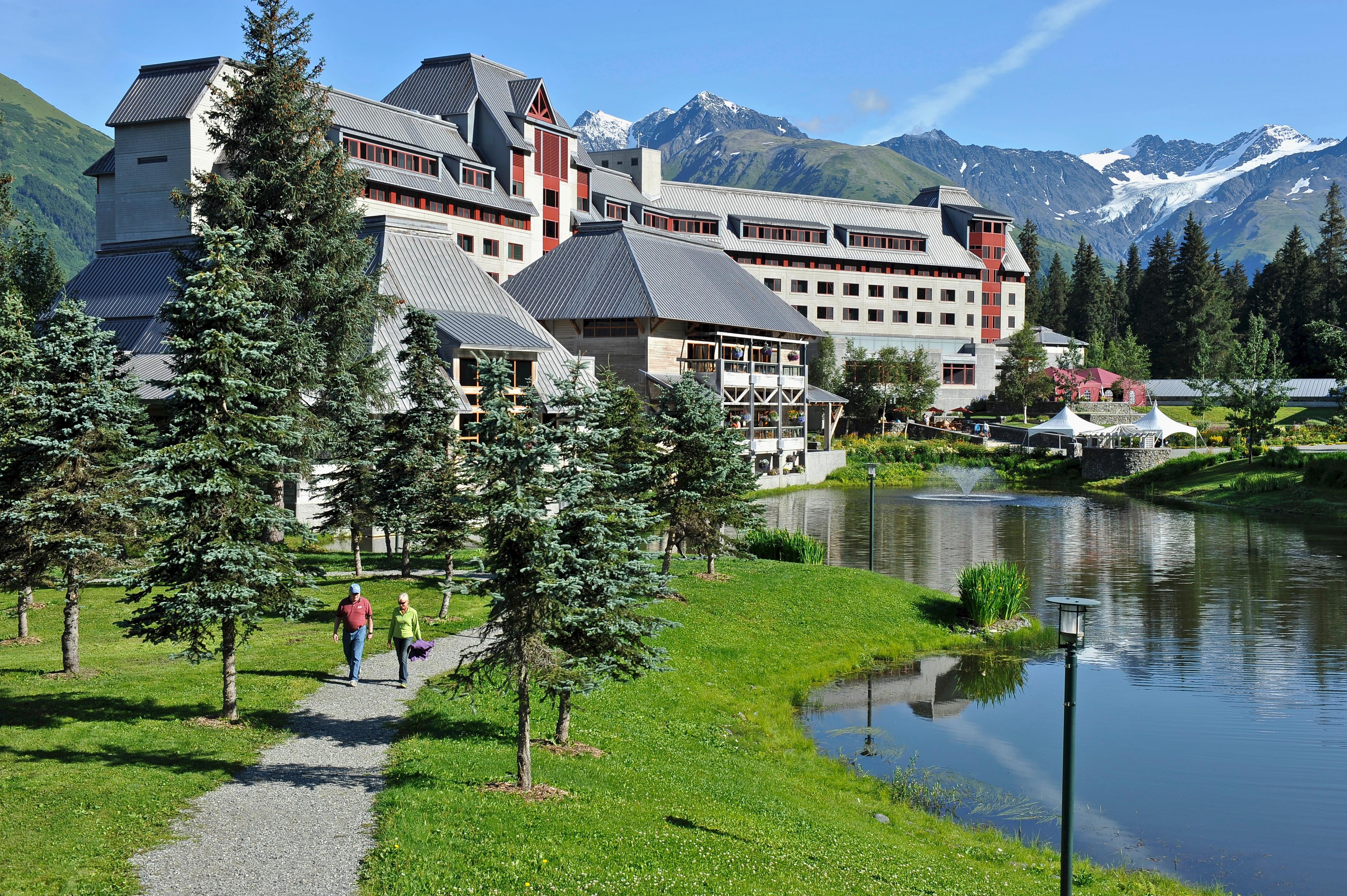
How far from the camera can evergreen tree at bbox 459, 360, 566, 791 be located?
14461 mm

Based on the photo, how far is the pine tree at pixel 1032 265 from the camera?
452ft

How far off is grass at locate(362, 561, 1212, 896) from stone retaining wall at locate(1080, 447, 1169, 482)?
188 feet

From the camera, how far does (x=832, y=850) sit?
15.3 meters

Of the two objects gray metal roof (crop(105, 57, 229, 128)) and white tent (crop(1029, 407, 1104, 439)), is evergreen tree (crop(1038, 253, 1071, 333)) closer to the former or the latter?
white tent (crop(1029, 407, 1104, 439))

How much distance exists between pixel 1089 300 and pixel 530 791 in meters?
139

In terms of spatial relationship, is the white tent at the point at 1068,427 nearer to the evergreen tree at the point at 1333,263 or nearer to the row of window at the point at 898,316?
the row of window at the point at 898,316

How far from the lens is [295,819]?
45.2 ft

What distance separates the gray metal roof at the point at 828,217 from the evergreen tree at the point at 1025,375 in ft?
43.3

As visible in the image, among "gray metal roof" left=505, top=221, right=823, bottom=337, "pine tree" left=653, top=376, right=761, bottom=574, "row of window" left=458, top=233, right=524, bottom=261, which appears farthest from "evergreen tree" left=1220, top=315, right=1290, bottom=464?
"row of window" left=458, top=233, right=524, bottom=261

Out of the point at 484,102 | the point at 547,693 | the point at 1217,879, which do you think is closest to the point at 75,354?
the point at 547,693

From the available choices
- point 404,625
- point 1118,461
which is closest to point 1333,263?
point 1118,461

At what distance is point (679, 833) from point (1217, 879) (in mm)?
8890

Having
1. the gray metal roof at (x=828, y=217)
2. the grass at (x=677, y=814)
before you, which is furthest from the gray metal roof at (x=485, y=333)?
the gray metal roof at (x=828, y=217)

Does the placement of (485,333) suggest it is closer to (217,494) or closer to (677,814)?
(217,494)
